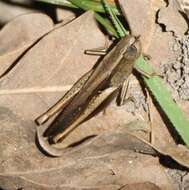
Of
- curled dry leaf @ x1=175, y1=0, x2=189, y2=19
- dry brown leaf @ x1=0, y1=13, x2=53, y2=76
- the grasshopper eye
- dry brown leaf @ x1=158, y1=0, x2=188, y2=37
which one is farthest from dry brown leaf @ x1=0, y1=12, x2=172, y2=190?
curled dry leaf @ x1=175, y1=0, x2=189, y2=19

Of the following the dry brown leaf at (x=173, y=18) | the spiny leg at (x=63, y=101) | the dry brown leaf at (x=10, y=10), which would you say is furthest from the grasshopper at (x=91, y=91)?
the dry brown leaf at (x=10, y=10)

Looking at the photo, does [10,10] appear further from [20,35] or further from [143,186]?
[143,186]

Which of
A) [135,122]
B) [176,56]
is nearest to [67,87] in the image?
[135,122]

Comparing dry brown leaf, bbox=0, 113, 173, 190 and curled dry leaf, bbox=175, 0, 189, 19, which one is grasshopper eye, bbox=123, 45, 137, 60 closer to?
curled dry leaf, bbox=175, 0, 189, 19

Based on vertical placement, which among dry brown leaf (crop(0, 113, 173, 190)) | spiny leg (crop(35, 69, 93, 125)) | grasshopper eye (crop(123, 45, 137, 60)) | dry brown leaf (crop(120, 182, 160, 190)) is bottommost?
dry brown leaf (crop(120, 182, 160, 190))

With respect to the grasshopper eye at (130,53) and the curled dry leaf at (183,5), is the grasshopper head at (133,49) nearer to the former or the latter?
the grasshopper eye at (130,53)

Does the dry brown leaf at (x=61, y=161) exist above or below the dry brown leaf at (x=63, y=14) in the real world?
below
